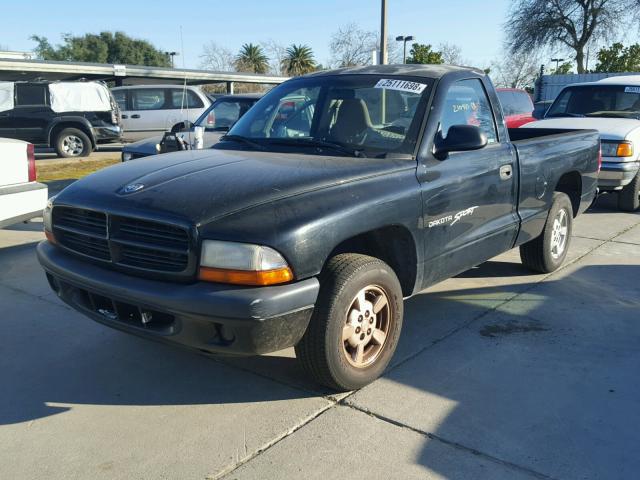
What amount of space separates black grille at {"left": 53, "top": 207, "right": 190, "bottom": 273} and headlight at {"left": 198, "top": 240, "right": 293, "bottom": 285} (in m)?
0.12

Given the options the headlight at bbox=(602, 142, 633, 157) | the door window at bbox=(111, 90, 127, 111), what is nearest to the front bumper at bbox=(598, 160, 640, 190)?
the headlight at bbox=(602, 142, 633, 157)

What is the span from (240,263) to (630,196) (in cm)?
746

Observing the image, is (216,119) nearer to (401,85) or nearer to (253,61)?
(401,85)

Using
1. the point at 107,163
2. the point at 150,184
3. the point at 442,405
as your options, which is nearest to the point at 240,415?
the point at 442,405

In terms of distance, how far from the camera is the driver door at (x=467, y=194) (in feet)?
12.1

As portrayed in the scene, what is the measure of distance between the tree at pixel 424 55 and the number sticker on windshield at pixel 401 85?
33.6 meters

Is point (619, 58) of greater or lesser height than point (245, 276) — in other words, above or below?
above

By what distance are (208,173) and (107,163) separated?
11.1 meters

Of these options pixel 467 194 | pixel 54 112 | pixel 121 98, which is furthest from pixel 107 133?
pixel 467 194

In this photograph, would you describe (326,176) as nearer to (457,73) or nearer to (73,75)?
(457,73)

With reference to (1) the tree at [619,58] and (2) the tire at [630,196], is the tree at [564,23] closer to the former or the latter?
(1) the tree at [619,58]

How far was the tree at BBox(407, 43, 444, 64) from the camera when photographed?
36.1m

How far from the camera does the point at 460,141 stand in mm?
3686

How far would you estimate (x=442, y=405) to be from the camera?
3209 mm
